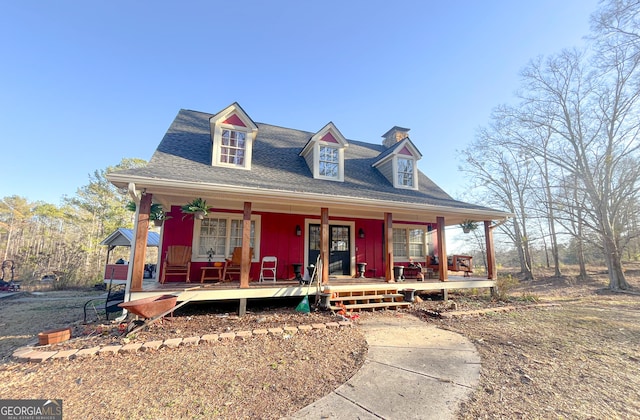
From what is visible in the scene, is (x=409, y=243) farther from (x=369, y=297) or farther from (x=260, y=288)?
(x=260, y=288)

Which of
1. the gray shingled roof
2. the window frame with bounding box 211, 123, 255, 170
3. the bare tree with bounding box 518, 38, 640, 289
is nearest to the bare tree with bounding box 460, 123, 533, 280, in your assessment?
the bare tree with bounding box 518, 38, 640, 289

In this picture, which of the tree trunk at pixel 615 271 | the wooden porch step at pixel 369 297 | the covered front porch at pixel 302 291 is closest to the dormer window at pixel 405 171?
the covered front porch at pixel 302 291

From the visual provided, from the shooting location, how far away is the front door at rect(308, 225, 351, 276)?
9.25 m

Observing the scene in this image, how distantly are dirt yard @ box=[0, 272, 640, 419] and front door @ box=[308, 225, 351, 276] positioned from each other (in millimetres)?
3619

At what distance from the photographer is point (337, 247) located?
9.57m

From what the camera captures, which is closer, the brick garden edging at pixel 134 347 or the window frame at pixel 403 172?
the brick garden edging at pixel 134 347

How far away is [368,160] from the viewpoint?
11.9 meters

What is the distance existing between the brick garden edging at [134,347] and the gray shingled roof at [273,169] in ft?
10.7

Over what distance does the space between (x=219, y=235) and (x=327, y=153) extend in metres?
4.69

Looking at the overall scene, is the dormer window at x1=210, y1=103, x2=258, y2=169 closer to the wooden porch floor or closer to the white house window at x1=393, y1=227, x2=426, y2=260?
the wooden porch floor

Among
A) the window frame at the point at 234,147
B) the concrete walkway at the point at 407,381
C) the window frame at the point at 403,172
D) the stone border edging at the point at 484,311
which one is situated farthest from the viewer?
the window frame at the point at 403,172

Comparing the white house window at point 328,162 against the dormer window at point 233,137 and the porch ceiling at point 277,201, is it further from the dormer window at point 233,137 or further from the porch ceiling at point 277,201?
the dormer window at point 233,137

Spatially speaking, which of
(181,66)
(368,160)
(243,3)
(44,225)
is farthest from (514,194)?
(44,225)

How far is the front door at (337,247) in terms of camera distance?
9.25m
